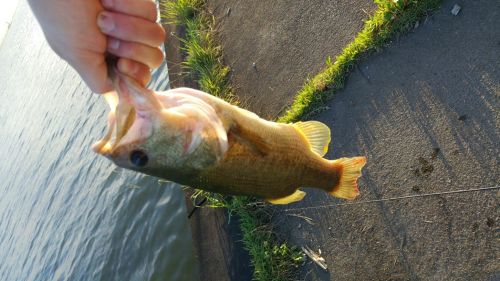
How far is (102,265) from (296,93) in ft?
16.3

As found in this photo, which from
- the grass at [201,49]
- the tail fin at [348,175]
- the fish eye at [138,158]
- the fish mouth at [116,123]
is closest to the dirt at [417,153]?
the tail fin at [348,175]

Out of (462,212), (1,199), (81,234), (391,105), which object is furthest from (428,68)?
(1,199)

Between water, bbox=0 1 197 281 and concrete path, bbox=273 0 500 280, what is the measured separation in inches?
111

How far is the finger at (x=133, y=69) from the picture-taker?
6.02 feet

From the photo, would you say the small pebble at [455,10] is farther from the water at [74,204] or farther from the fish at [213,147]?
the water at [74,204]

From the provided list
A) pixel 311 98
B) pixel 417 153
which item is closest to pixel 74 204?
pixel 311 98

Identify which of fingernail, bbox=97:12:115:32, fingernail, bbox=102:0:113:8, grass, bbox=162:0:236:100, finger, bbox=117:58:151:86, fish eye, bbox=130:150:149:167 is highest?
fingernail, bbox=102:0:113:8

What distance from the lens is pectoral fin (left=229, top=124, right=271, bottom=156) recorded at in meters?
2.36

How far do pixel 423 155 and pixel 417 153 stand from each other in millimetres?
55

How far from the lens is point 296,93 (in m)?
5.22

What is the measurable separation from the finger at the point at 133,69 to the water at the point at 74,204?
15.5 ft

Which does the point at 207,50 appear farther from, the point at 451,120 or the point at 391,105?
the point at 451,120

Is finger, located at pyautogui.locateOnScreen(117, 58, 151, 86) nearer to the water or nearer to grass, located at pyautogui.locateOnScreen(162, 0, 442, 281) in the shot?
grass, located at pyautogui.locateOnScreen(162, 0, 442, 281)

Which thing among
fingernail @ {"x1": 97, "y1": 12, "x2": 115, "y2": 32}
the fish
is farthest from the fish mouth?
fingernail @ {"x1": 97, "y1": 12, "x2": 115, "y2": 32}
